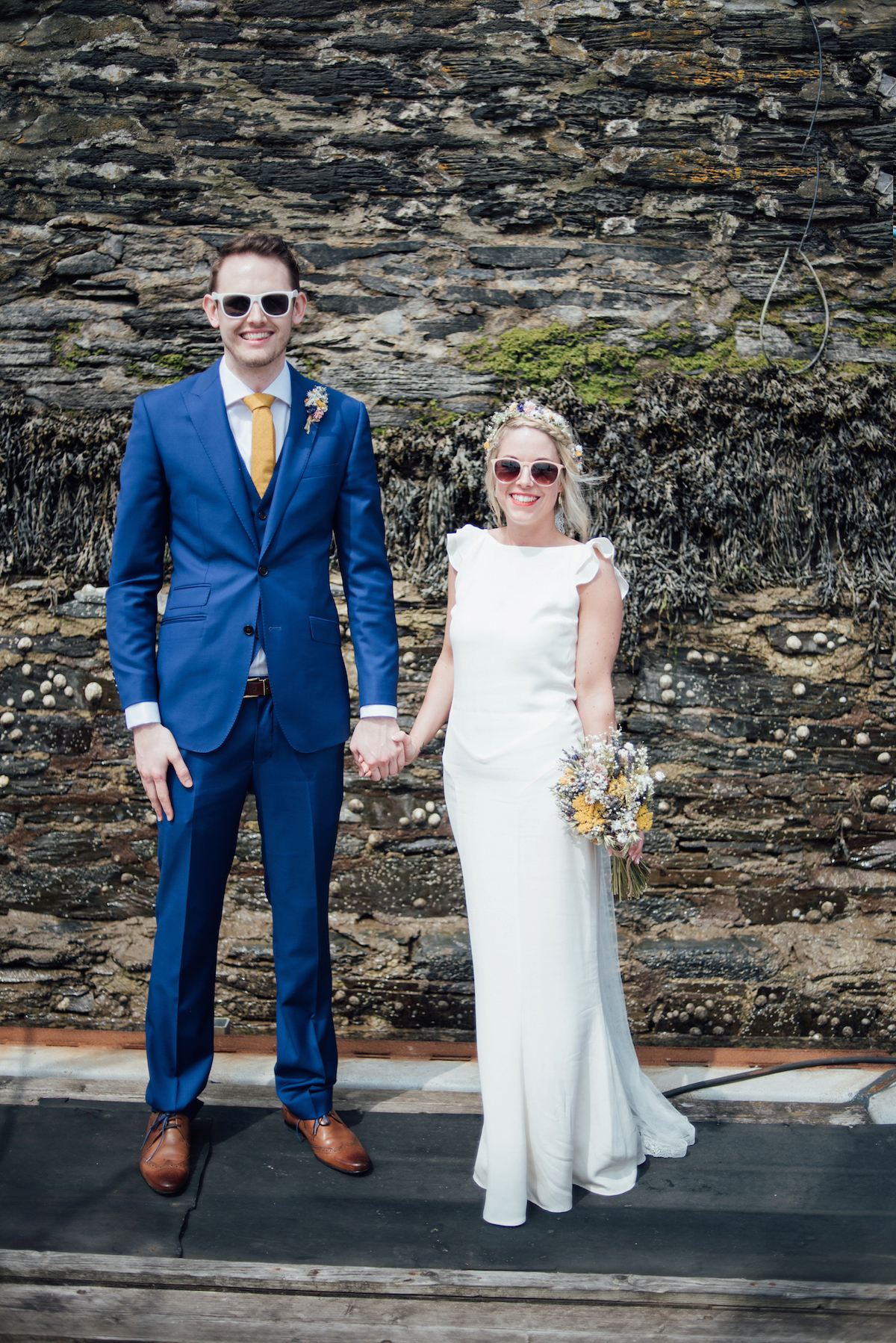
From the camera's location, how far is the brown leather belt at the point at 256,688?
9.13ft

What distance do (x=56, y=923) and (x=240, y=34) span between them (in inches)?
168

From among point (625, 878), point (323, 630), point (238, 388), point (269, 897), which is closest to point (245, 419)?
point (238, 388)

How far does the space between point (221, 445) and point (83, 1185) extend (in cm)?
221

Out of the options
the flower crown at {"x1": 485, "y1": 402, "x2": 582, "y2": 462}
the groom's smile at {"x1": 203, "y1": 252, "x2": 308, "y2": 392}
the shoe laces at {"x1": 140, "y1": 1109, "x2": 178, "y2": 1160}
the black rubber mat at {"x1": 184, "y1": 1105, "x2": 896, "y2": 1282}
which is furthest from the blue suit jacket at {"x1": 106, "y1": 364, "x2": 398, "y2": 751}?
the black rubber mat at {"x1": 184, "y1": 1105, "x2": 896, "y2": 1282}

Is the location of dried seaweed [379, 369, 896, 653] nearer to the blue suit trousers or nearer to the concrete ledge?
the blue suit trousers

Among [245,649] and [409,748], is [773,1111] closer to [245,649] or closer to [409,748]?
[409,748]

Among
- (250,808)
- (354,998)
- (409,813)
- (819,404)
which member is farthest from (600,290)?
(354,998)

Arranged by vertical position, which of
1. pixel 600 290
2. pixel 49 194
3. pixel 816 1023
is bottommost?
pixel 816 1023

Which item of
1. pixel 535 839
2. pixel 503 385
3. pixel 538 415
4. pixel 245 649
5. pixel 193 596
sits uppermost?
pixel 503 385

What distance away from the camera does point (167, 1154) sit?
2.87m

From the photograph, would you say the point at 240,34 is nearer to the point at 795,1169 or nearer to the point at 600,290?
the point at 600,290

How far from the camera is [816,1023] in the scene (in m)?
4.47

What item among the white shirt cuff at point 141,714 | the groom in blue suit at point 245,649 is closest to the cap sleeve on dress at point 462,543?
the groom in blue suit at point 245,649

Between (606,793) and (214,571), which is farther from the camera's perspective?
(214,571)
